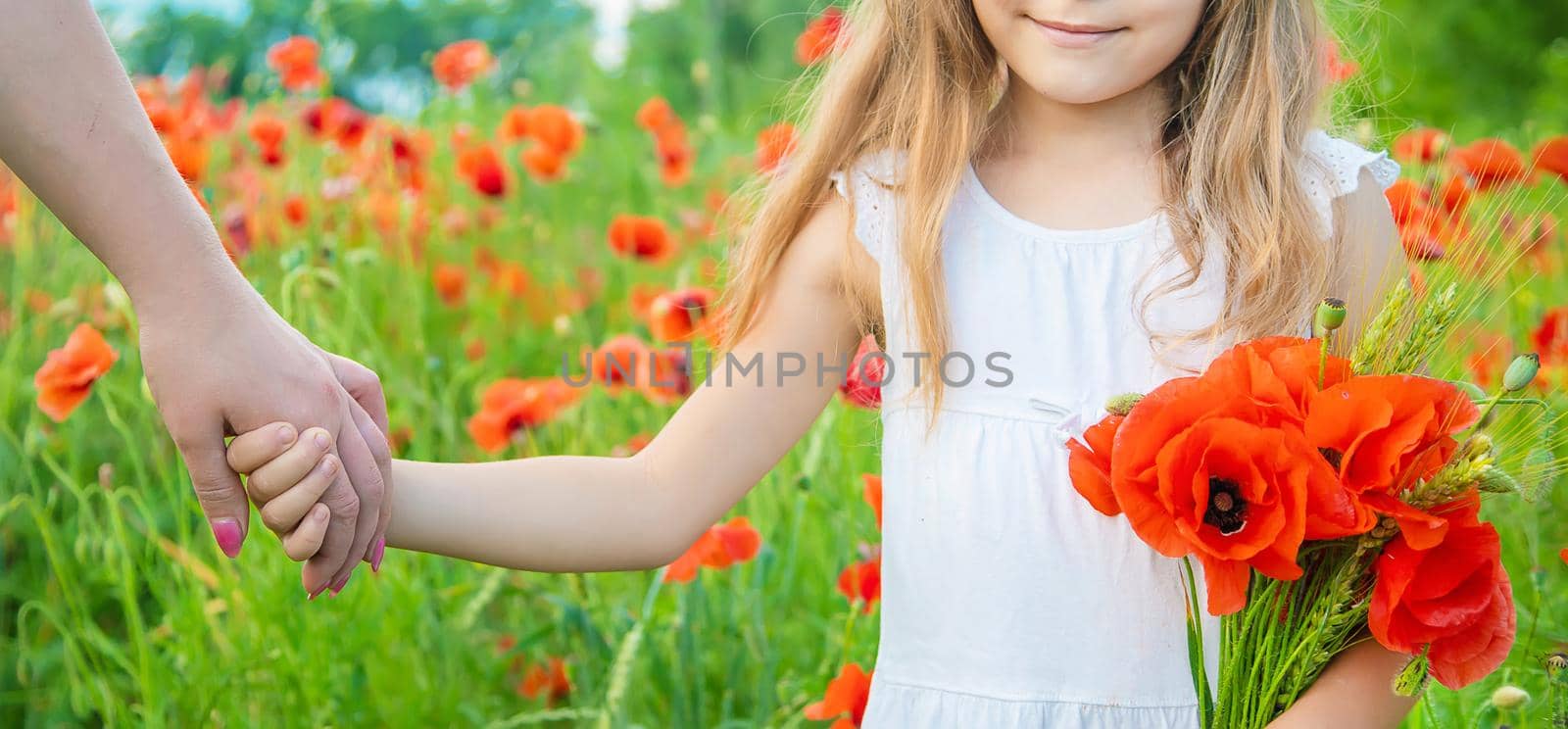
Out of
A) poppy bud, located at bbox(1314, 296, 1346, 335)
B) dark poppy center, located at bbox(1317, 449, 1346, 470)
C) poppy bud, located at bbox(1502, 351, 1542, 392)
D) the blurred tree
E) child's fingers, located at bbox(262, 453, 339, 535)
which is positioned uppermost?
poppy bud, located at bbox(1314, 296, 1346, 335)

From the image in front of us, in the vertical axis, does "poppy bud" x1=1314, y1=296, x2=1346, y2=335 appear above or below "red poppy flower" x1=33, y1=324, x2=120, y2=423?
above

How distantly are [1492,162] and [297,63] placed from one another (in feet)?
6.36

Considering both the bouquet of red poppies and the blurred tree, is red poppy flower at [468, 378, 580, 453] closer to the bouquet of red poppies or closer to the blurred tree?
the bouquet of red poppies

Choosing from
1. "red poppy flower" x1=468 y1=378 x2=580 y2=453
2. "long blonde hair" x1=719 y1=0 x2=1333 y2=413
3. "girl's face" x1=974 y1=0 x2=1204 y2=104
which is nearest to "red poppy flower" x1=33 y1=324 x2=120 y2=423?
"red poppy flower" x1=468 y1=378 x2=580 y2=453

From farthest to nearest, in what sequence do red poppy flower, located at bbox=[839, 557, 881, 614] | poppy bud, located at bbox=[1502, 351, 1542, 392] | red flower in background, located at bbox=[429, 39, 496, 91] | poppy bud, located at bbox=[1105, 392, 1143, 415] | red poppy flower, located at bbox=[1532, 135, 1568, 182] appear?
red flower in background, located at bbox=[429, 39, 496, 91]
red poppy flower, located at bbox=[1532, 135, 1568, 182]
red poppy flower, located at bbox=[839, 557, 881, 614]
poppy bud, located at bbox=[1105, 392, 1143, 415]
poppy bud, located at bbox=[1502, 351, 1542, 392]

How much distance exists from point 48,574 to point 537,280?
1215 millimetres

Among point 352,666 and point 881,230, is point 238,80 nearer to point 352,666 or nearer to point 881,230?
point 352,666

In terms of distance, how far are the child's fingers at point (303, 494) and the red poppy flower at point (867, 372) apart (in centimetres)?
46

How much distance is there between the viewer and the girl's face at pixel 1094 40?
109 cm

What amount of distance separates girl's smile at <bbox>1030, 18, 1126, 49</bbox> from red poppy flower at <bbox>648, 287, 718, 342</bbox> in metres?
0.83

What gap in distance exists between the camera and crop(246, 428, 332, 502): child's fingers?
1.06 meters

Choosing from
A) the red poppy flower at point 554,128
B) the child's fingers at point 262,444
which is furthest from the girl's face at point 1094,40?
the red poppy flower at point 554,128

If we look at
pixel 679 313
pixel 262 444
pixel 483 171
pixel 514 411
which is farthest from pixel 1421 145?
pixel 483 171

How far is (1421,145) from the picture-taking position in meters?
1.74
